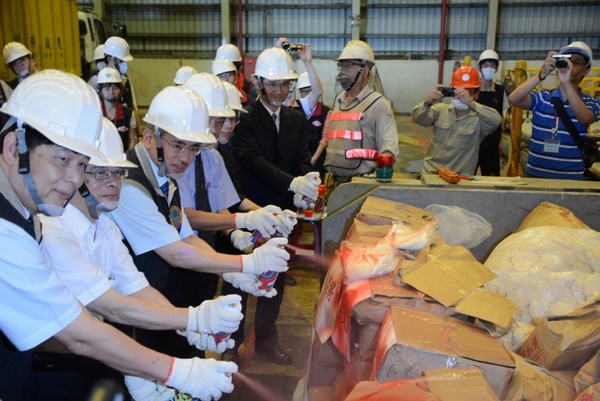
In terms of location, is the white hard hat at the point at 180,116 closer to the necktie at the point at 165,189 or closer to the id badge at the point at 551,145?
the necktie at the point at 165,189

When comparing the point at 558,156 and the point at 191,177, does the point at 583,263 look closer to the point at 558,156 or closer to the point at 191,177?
the point at 558,156

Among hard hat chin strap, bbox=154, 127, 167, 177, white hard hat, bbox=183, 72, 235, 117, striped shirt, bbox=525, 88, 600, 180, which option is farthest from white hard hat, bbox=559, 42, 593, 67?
hard hat chin strap, bbox=154, 127, 167, 177

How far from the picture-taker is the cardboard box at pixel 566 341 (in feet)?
6.10

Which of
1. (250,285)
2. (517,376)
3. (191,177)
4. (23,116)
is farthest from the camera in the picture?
(191,177)

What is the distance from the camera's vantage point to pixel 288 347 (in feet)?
13.0

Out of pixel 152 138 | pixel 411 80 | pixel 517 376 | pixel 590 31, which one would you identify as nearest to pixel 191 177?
pixel 152 138

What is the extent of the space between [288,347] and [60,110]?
8.91ft

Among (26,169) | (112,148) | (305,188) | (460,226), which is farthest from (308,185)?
(26,169)

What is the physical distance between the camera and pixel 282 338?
4082 mm

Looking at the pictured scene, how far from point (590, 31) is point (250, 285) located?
633 inches

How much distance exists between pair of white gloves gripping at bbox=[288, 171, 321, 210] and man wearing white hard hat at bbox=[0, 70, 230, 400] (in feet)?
6.16

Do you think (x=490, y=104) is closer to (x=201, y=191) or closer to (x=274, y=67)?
(x=274, y=67)

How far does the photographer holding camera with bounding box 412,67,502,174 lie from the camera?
14.4ft

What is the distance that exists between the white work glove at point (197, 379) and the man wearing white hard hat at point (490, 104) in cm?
424
